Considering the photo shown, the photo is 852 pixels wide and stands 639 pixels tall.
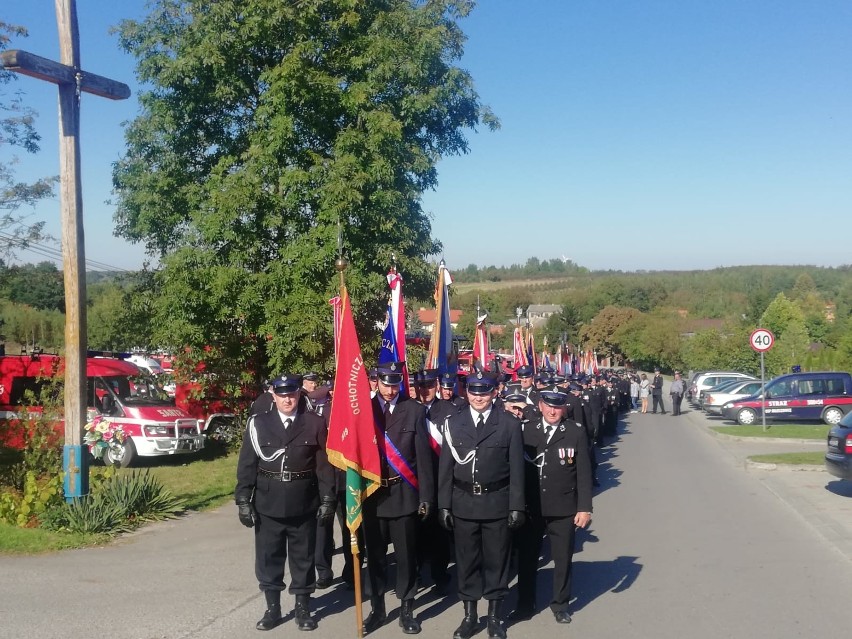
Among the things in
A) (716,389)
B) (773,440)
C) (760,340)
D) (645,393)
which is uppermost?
(760,340)

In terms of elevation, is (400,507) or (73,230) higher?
(73,230)

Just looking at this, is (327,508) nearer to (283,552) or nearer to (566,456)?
(283,552)

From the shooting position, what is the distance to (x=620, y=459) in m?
18.6

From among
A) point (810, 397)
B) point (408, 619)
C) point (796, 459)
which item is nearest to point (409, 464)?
point (408, 619)

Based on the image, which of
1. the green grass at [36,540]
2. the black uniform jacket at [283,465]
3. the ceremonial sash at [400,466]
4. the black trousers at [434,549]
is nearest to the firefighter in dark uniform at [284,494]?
the black uniform jacket at [283,465]

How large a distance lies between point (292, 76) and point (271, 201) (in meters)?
2.31

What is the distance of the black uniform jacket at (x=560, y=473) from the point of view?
6.82 m

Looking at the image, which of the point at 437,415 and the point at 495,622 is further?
the point at 437,415

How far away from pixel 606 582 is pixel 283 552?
3.12 meters

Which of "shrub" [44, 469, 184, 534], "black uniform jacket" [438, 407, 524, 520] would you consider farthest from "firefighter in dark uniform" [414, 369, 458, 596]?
"shrub" [44, 469, 184, 534]

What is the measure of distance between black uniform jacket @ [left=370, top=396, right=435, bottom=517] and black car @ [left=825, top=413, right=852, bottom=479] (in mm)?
8215

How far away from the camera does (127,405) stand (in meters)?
16.8

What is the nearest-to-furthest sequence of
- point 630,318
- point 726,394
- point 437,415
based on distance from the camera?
point 437,415 < point 726,394 < point 630,318

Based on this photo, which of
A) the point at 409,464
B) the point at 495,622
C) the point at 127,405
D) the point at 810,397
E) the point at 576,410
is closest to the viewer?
the point at 495,622
